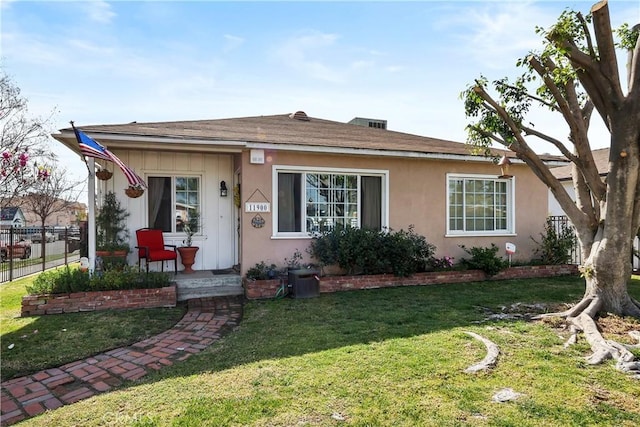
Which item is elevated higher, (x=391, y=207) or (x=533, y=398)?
(x=391, y=207)

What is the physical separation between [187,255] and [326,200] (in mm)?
3276

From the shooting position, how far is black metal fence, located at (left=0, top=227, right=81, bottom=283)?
10.3 m

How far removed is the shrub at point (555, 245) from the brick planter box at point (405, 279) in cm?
33

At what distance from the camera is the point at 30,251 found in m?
16.6

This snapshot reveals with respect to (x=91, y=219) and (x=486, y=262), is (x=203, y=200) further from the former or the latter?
(x=486, y=262)

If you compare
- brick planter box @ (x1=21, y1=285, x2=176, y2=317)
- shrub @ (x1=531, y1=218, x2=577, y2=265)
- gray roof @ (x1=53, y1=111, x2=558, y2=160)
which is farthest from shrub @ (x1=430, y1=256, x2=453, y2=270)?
brick planter box @ (x1=21, y1=285, x2=176, y2=317)

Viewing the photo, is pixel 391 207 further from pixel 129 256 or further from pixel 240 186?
pixel 129 256

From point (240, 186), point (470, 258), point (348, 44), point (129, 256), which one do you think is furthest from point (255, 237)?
point (470, 258)

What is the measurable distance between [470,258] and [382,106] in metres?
7.57

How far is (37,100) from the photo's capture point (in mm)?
16078

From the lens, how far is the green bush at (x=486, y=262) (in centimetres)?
876

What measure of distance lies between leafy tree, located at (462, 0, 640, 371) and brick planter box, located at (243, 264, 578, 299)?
2876 millimetres

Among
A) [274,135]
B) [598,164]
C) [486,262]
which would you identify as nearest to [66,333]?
[274,135]

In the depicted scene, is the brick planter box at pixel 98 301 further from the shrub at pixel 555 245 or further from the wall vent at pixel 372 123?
the wall vent at pixel 372 123
